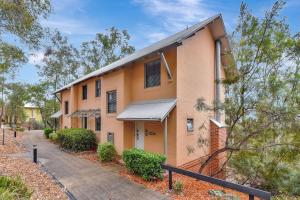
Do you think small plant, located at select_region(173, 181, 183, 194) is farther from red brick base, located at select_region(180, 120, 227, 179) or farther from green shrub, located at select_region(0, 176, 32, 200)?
green shrub, located at select_region(0, 176, 32, 200)

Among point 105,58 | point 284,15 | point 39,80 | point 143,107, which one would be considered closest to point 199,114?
point 143,107

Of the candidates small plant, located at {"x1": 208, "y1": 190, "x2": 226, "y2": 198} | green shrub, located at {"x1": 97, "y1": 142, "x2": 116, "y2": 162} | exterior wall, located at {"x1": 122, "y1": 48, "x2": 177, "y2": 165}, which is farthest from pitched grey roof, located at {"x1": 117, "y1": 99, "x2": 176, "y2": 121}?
small plant, located at {"x1": 208, "y1": 190, "x2": 226, "y2": 198}

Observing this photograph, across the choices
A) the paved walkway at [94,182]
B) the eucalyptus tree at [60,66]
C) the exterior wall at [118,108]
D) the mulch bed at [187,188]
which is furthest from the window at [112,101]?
the eucalyptus tree at [60,66]

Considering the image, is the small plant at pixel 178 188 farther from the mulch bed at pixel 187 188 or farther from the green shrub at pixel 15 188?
the green shrub at pixel 15 188

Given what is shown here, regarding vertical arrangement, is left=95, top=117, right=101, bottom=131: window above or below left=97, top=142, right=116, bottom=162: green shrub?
above

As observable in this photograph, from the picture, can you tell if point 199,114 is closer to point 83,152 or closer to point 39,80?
point 83,152

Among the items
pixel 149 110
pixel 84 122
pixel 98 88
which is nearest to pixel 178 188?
pixel 149 110

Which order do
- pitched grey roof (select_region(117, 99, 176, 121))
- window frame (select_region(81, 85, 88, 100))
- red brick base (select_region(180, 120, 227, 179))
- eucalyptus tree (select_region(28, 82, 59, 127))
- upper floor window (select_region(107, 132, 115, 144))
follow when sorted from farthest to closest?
1. eucalyptus tree (select_region(28, 82, 59, 127))
2. window frame (select_region(81, 85, 88, 100))
3. upper floor window (select_region(107, 132, 115, 144))
4. red brick base (select_region(180, 120, 227, 179))
5. pitched grey roof (select_region(117, 99, 176, 121))

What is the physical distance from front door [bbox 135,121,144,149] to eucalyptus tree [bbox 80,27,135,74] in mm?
26286

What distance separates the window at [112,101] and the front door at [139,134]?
92.3 inches

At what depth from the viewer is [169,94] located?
11.0m

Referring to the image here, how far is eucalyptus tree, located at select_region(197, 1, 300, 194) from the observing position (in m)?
8.70

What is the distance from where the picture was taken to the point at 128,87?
13461 millimetres

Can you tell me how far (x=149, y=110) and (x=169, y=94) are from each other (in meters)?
1.34
